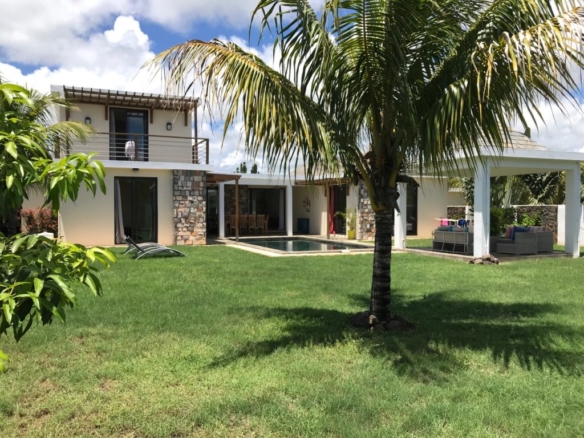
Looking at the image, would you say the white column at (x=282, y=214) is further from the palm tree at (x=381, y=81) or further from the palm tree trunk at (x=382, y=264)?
the palm tree at (x=381, y=81)

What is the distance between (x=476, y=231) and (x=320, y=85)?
948cm

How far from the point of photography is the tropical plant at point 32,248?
1913mm

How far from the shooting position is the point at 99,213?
18250 mm

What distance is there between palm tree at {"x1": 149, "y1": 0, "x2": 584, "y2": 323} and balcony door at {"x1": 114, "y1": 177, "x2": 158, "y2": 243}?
14.2 metres

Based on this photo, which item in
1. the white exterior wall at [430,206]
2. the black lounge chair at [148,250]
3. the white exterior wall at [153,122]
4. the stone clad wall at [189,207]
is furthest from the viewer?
the white exterior wall at [430,206]

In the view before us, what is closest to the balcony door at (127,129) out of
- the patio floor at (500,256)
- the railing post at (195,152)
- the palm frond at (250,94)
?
the railing post at (195,152)

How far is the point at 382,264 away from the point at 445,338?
117 centimetres

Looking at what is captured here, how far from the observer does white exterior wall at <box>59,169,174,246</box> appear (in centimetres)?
1791

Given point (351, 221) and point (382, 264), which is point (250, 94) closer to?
point (382, 264)

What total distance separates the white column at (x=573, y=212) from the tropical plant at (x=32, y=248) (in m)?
16.0

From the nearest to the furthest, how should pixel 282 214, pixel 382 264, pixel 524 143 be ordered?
pixel 382 264, pixel 524 143, pixel 282 214

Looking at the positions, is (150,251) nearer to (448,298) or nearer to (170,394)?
(448,298)

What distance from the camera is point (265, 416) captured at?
12.4 feet

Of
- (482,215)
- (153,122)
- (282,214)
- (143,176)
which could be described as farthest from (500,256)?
(282,214)
